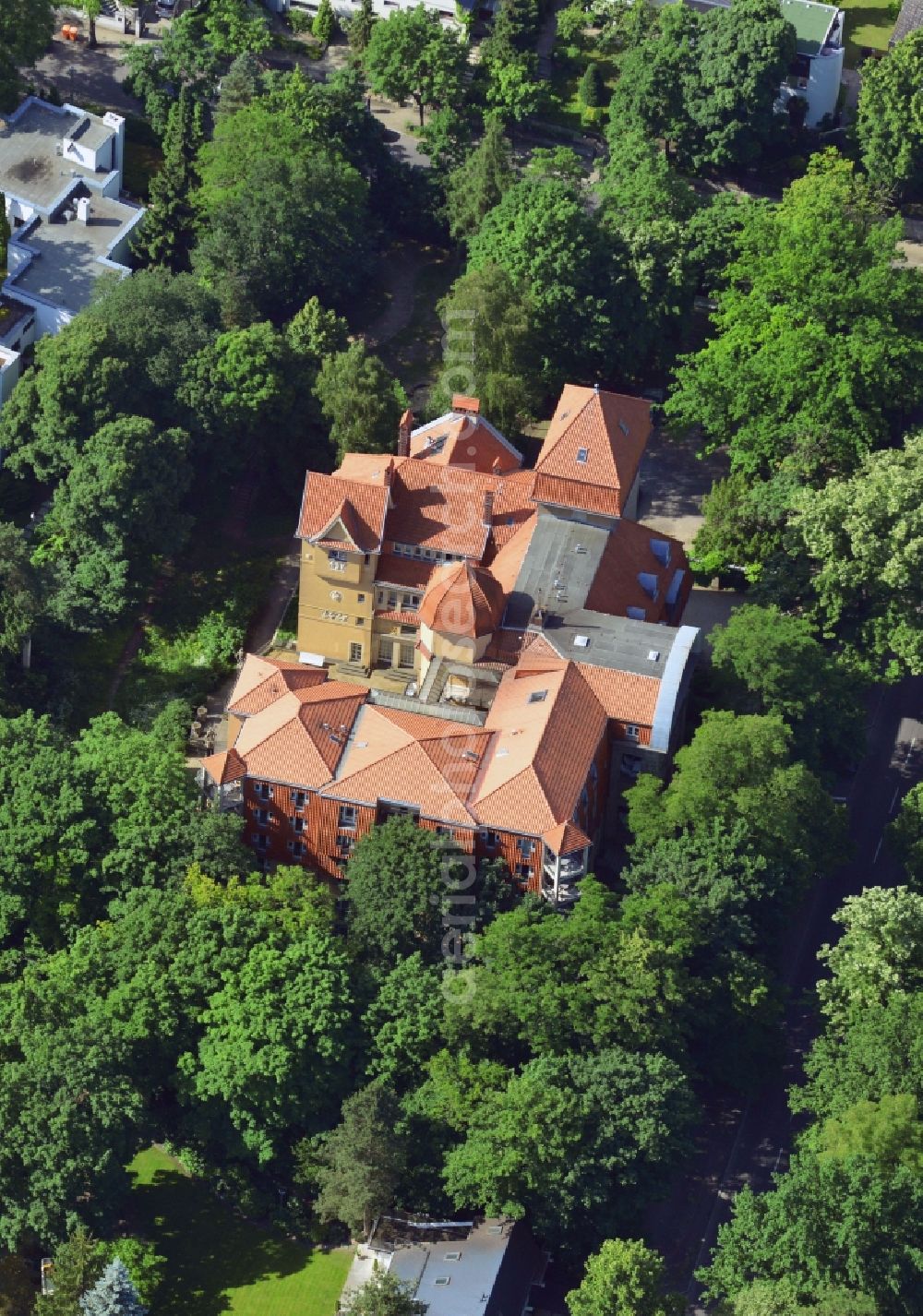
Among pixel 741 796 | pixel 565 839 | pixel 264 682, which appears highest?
pixel 741 796

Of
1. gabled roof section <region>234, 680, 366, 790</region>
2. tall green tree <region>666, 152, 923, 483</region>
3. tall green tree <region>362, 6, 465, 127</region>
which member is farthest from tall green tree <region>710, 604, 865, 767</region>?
tall green tree <region>362, 6, 465, 127</region>

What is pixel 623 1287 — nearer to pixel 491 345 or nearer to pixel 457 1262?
pixel 457 1262

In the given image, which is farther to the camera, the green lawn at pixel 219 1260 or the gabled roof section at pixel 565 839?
the gabled roof section at pixel 565 839

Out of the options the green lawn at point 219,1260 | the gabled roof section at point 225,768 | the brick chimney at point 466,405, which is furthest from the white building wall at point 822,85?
the green lawn at point 219,1260

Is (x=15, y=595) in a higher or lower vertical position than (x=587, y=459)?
lower

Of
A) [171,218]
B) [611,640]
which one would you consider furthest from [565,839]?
[171,218]

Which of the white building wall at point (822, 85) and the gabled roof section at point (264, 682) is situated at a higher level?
the white building wall at point (822, 85)

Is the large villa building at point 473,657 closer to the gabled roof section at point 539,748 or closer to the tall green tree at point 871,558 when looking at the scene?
the gabled roof section at point 539,748
